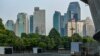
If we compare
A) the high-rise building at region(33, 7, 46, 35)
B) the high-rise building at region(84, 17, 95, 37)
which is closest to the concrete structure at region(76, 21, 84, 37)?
the high-rise building at region(84, 17, 95, 37)

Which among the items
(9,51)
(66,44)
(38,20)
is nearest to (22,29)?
(38,20)

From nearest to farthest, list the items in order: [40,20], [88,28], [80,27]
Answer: [80,27] → [88,28] → [40,20]

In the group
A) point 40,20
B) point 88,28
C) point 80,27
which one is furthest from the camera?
point 40,20

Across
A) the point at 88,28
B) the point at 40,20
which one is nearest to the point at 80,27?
the point at 88,28

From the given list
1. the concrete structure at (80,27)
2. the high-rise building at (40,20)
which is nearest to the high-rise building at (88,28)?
the concrete structure at (80,27)

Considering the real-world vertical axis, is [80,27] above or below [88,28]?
above

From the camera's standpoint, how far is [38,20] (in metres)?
196

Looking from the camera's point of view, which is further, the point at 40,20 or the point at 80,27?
the point at 40,20

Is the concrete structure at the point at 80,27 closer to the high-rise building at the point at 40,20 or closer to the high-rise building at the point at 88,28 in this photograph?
the high-rise building at the point at 88,28

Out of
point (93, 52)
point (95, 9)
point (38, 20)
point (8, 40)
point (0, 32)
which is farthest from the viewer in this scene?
point (38, 20)

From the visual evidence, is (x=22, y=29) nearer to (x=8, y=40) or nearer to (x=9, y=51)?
(x=8, y=40)

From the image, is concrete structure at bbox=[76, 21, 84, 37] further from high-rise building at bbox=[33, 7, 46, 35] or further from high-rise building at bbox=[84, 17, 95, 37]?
high-rise building at bbox=[33, 7, 46, 35]

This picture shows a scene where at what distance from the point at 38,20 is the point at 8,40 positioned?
105434 millimetres

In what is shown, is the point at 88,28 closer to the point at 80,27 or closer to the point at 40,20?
the point at 80,27
